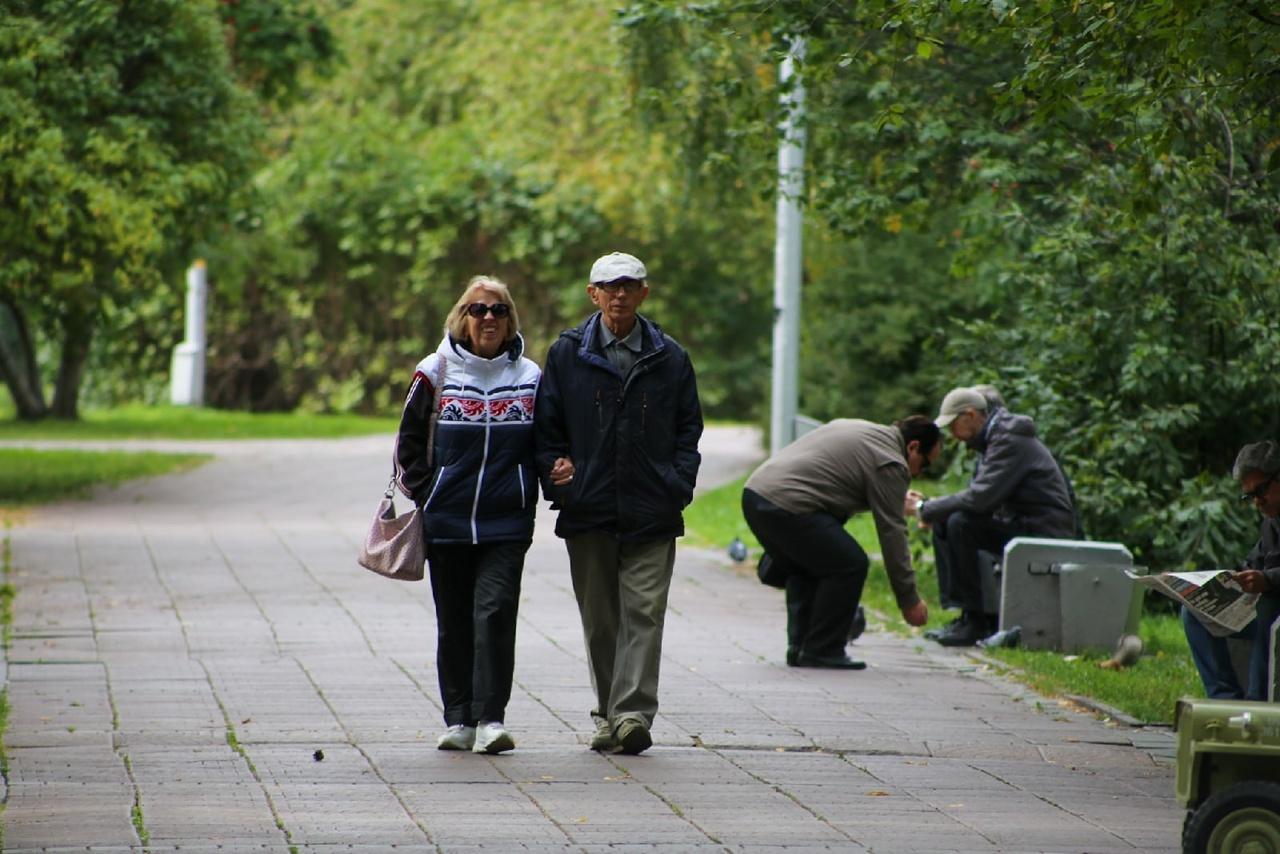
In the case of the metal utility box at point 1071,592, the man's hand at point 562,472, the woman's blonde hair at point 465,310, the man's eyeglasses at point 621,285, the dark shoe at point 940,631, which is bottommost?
the dark shoe at point 940,631

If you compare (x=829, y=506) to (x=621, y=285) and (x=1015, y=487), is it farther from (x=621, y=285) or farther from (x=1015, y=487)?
(x=621, y=285)

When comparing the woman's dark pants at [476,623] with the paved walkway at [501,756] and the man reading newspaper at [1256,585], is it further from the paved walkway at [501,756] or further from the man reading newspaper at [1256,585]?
the man reading newspaper at [1256,585]

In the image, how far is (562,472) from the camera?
8023mm

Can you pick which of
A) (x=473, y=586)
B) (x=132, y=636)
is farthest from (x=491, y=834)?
(x=132, y=636)

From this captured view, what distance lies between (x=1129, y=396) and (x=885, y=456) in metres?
3.52

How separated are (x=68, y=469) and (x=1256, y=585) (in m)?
16.5

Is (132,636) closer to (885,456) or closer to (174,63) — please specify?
(885,456)

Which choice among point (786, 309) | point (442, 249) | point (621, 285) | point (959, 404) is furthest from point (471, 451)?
point (442, 249)

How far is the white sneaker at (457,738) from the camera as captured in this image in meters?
8.01

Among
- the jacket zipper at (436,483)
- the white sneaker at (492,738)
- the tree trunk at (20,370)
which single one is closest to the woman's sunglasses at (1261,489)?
the white sneaker at (492,738)

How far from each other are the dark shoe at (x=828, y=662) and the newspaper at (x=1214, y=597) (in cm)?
247

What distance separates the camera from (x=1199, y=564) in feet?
41.9

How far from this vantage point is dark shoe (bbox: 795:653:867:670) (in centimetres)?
1065

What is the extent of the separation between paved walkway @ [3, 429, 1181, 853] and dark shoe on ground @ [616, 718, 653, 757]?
83mm
